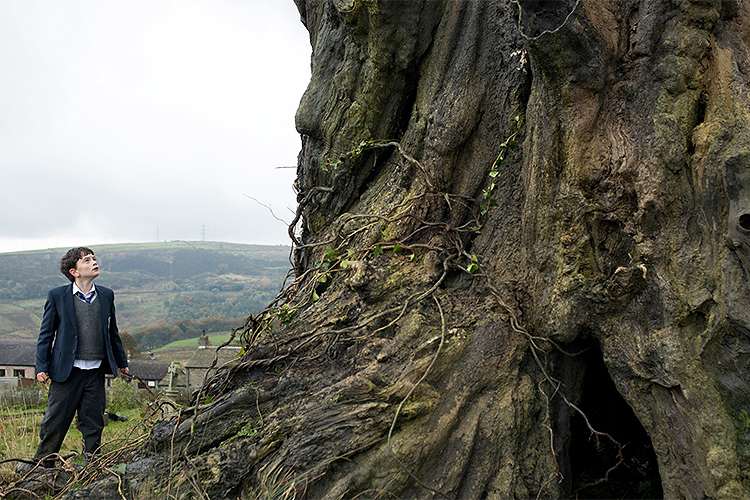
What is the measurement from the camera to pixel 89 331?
6.18 meters

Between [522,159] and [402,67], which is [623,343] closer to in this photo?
[522,159]

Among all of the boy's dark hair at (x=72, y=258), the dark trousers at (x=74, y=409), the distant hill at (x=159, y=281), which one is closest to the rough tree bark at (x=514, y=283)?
the dark trousers at (x=74, y=409)

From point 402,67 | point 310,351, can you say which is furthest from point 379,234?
point 402,67

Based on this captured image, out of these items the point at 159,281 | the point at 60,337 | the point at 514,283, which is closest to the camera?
the point at 514,283

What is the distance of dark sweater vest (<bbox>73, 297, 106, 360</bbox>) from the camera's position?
20.2 ft

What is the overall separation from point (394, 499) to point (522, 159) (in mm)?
3203

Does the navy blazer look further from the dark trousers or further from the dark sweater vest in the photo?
the dark trousers

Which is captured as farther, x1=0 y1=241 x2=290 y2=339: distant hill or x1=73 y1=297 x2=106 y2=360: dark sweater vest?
x1=0 y1=241 x2=290 y2=339: distant hill

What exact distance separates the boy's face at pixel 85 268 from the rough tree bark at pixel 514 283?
2.00 meters

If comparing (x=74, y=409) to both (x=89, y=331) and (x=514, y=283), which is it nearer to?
(x=89, y=331)

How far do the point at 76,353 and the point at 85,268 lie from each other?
38.6 inches

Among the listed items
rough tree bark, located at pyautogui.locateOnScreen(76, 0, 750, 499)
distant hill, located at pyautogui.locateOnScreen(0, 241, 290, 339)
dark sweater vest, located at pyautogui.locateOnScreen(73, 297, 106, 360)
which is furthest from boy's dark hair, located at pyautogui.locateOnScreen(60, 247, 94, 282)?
distant hill, located at pyautogui.locateOnScreen(0, 241, 290, 339)

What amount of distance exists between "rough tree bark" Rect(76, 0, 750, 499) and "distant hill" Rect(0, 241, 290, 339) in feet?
301

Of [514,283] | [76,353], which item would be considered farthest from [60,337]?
[514,283]
